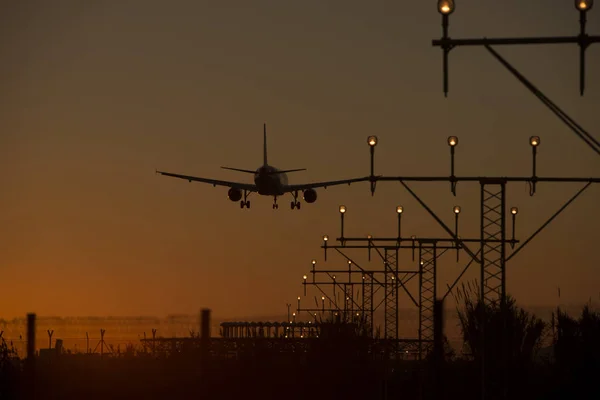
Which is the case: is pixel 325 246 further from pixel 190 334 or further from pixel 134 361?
pixel 190 334

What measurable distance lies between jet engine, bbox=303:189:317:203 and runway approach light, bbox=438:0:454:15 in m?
64.5

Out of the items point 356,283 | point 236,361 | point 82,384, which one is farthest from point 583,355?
point 356,283

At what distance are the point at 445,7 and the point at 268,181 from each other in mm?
63027

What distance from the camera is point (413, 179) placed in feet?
126

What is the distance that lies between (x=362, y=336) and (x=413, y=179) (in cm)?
751

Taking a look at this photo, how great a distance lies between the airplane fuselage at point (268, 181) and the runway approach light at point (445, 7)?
6273cm

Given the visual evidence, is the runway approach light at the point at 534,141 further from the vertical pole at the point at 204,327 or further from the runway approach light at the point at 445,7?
the vertical pole at the point at 204,327

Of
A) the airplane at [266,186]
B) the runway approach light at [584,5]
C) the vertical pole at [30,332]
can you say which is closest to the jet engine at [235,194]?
the airplane at [266,186]

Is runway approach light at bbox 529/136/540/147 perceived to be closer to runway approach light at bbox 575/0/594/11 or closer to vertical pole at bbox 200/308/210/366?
runway approach light at bbox 575/0/594/11

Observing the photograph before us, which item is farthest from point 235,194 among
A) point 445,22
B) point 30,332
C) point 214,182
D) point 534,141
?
point 445,22

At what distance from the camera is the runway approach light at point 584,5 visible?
989 inches

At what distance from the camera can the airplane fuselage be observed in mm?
88375

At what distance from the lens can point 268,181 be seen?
290 feet

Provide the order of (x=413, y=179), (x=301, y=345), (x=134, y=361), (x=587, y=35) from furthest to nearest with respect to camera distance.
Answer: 1. (x=134, y=361)
2. (x=301, y=345)
3. (x=413, y=179)
4. (x=587, y=35)
